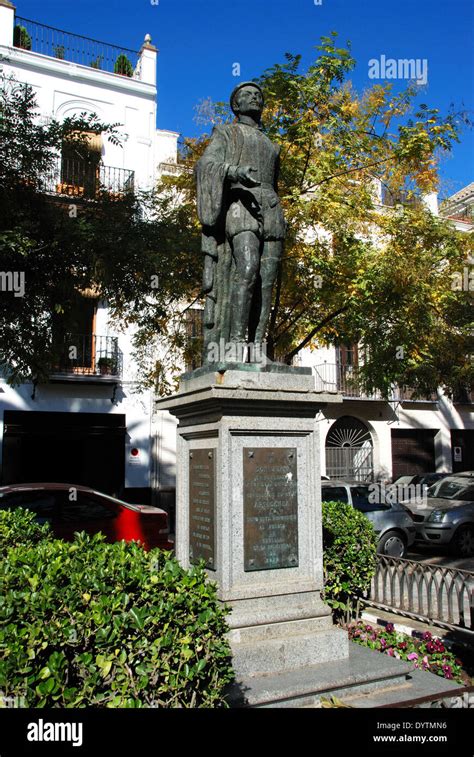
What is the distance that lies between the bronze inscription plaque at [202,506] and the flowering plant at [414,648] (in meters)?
2.05

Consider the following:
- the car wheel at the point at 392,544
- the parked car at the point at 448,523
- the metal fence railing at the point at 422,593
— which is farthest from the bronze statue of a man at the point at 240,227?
the parked car at the point at 448,523

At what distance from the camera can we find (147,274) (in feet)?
39.1

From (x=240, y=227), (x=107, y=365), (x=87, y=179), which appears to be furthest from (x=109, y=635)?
(x=107, y=365)

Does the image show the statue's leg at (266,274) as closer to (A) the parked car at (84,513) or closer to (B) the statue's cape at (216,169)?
(B) the statue's cape at (216,169)

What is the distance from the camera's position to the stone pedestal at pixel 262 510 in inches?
192

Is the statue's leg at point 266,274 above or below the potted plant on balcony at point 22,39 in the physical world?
below

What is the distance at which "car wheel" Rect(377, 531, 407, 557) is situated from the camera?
12.8 meters

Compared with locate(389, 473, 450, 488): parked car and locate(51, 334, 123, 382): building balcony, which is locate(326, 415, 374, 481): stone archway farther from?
locate(51, 334, 123, 382): building balcony

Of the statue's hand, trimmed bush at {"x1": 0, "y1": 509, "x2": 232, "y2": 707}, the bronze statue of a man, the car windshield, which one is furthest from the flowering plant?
the car windshield

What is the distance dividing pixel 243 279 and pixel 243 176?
86cm
